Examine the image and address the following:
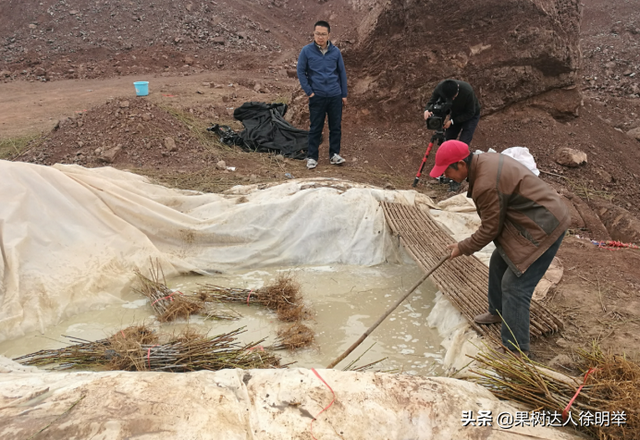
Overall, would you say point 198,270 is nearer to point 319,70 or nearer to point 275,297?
point 275,297

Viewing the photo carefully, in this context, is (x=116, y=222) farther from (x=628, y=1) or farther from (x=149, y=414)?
(x=628, y=1)

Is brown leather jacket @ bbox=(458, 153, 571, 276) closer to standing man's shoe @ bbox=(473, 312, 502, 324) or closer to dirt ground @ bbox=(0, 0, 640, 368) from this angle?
standing man's shoe @ bbox=(473, 312, 502, 324)

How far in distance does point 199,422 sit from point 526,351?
1.78 metres

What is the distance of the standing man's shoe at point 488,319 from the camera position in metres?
2.76

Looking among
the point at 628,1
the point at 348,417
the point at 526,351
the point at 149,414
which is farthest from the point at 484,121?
the point at 628,1

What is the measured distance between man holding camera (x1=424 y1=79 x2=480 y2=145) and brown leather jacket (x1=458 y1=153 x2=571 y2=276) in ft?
8.59

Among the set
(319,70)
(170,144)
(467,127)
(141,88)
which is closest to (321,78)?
(319,70)

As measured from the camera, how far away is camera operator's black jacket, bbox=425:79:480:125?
15.7 ft

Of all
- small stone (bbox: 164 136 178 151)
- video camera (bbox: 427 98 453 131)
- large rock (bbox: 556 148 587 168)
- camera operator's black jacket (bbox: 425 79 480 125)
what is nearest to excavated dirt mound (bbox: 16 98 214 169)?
small stone (bbox: 164 136 178 151)

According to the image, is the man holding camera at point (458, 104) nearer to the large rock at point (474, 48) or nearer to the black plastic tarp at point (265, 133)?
the large rock at point (474, 48)

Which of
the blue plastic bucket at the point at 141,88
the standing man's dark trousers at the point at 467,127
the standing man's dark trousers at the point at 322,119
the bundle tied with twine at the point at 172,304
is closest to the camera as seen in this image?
the bundle tied with twine at the point at 172,304

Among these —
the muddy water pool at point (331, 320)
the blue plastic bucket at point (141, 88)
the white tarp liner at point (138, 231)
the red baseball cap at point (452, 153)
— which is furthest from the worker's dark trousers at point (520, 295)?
the blue plastic bucket at point (141, 88)

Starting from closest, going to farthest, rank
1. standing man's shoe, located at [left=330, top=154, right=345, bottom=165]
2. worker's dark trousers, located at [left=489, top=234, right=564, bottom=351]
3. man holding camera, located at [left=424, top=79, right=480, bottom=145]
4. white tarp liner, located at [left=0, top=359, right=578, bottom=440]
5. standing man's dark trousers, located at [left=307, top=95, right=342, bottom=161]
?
white tarp liner, located at [left=0, top=359, right=578, bottom=440], worker's dark trousers, located at [left=489, top=234, right=564, bottom=351], man holding camera, located at [left=424, top=79, right=480, bottom=145], standing man's dark trousers, located at [left=307, top=95, right=342, bottom=161], standing man's shoe, located at [left=330, top=154, right=345, bottom=165]

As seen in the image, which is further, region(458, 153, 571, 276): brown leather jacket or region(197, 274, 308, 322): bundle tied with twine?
region(197, 274, 308, 322): bundle tied with twine
